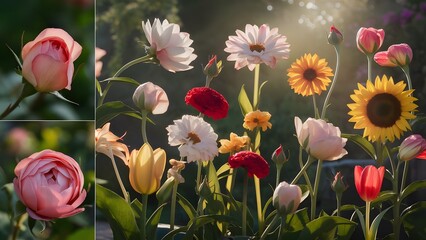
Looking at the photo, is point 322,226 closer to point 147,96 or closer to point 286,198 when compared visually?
point 286,198

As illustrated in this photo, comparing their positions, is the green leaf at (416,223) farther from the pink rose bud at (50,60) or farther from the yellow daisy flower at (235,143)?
the pink rose bud at (50,60)

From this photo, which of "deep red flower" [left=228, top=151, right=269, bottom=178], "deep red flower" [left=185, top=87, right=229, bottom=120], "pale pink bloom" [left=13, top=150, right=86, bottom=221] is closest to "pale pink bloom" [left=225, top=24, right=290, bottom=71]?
"deep red flower" [left=185, top=87, right=229, bottom=120]

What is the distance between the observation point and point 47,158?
2.90 feet

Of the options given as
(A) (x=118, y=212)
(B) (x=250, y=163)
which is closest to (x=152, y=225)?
(A) (x=118, y=212)

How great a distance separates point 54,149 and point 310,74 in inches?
23.0

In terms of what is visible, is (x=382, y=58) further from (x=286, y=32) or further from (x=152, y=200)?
(x=286, y=32)

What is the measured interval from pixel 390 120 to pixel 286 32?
3.60 m

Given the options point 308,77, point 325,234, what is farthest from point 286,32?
point 325,234

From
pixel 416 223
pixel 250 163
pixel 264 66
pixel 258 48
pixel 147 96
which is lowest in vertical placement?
pixel 416 223

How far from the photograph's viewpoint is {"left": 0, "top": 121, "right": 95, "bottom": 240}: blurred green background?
89cm

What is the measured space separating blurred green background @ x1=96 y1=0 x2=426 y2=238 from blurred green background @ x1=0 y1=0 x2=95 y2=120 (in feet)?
8.23

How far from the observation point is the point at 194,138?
44.9 inches

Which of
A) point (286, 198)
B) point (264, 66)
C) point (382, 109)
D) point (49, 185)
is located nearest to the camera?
point (49, 185)

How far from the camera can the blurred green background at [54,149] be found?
0.89m
